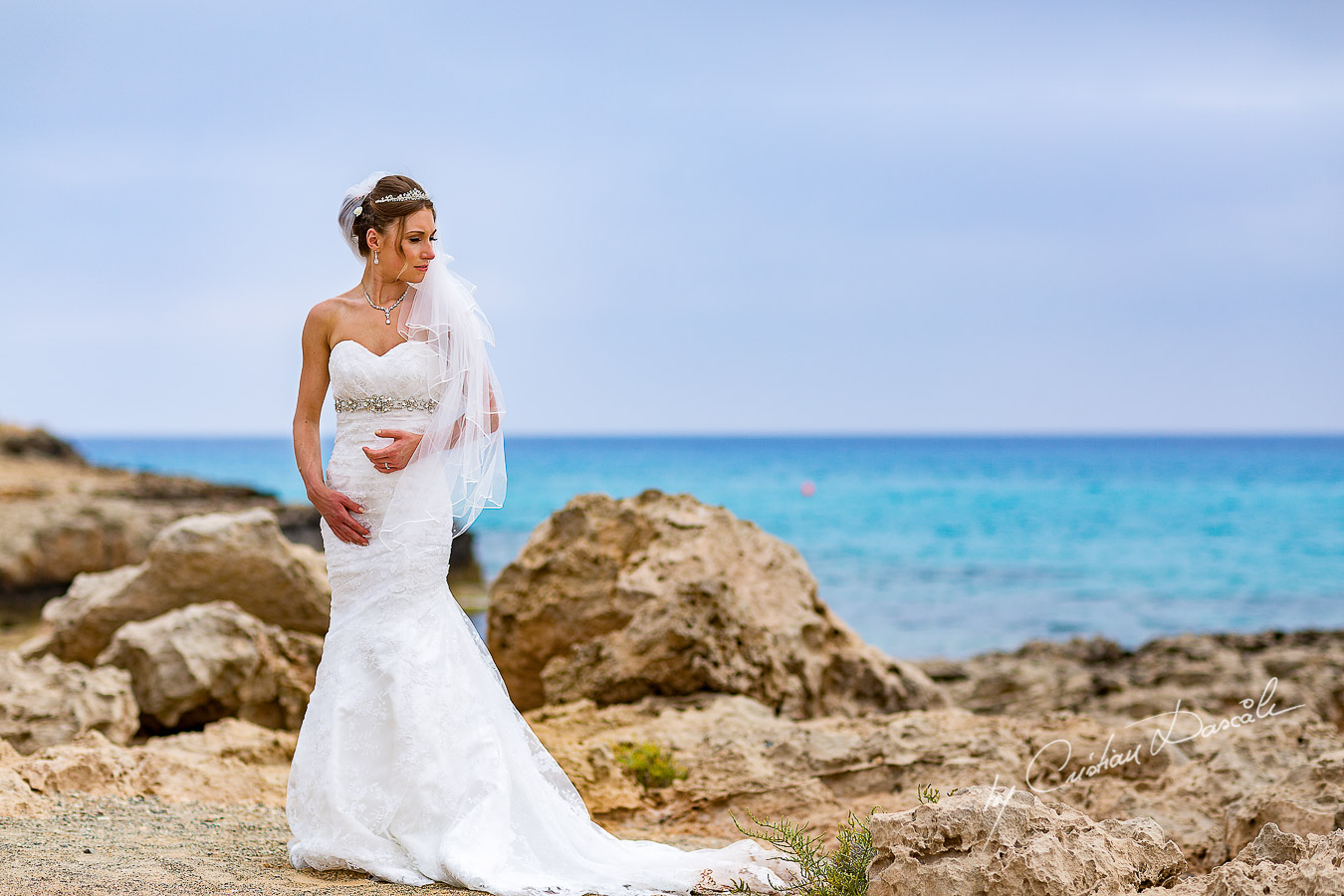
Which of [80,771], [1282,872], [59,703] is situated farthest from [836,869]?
[59,703]

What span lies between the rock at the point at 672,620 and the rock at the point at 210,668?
1.56 metres

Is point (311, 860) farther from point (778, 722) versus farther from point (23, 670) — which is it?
point (23, 670)

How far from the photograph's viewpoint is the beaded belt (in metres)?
4.64

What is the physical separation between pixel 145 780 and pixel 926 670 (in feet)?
29.7

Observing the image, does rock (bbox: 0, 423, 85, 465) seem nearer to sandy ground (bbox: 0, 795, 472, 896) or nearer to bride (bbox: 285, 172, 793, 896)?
sandy ground (bbox: 0, 795, 472, 896)

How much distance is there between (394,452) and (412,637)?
0.76 meters

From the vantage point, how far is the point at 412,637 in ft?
14.9

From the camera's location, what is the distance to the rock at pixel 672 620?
7.24 metres

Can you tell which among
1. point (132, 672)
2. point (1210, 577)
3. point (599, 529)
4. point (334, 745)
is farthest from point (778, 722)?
point (1210, 577)

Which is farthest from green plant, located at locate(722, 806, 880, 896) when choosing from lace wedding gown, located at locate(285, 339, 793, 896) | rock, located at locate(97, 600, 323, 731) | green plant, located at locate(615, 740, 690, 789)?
rock, located at locate(97, 600, 323, 731)

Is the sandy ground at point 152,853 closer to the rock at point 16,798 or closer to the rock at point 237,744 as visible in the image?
the rock at point 16,798

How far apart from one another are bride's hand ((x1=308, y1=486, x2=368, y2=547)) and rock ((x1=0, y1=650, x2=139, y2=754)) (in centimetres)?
322

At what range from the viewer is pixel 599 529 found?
8.38 metres

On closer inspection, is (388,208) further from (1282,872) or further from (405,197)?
(1282,872)
